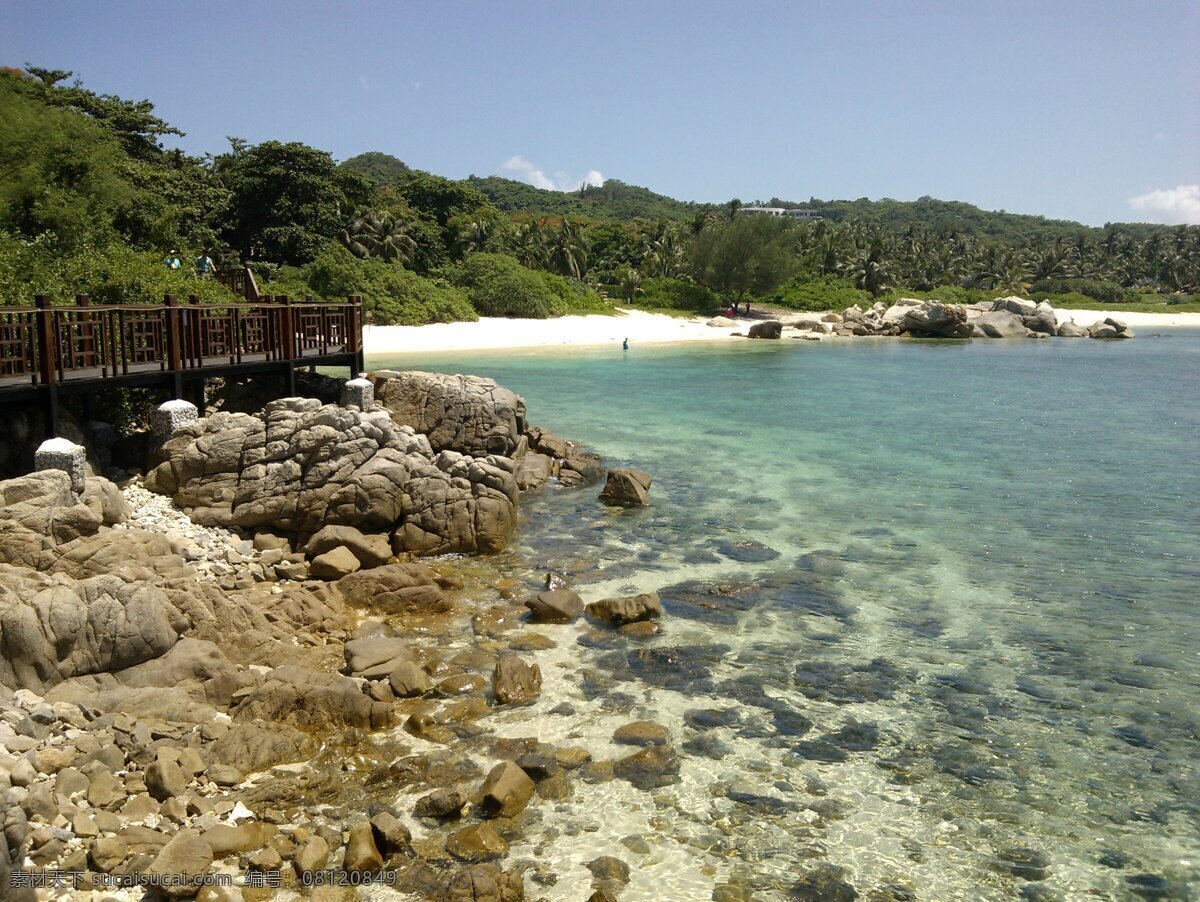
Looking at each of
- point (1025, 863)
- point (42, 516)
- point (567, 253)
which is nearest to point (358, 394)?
point (42, 516)

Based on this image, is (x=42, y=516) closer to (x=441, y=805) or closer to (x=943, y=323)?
(x=441, y=805)

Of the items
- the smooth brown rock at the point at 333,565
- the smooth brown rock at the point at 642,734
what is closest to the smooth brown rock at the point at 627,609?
the smooth brown rock at the point at 642,734

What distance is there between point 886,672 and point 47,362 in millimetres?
12275

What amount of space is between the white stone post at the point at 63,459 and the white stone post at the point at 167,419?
2.66 meters

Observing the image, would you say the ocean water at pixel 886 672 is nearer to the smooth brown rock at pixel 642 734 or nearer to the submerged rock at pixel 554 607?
the smooth brown rock at pixel 642 734

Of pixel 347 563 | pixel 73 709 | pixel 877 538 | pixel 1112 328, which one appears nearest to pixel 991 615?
pixel 877 538

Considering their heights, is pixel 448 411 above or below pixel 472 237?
below

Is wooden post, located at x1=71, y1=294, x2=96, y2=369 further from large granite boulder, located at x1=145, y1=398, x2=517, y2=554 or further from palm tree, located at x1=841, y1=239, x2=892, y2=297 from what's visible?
palm tree, located at x1=841, y1=239, x2=892, y2=297

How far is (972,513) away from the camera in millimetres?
18500

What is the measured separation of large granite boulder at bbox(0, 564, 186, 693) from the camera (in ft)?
26.7

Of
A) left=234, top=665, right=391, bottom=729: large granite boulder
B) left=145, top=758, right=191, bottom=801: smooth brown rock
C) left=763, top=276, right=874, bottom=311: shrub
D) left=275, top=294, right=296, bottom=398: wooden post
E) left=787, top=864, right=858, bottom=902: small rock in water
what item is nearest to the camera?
left=787, top=864, right=858, bottom=902: small rock in water

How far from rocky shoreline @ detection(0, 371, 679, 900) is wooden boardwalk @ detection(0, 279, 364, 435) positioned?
4.67 feet

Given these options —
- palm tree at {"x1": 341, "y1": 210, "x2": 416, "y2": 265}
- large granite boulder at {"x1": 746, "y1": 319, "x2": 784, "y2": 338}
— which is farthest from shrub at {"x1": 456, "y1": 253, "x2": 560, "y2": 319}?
large granite boulder at {"x1": 746, "y1": 319, "x2": 784, "y2": 338}

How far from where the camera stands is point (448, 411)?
63.8 ft
